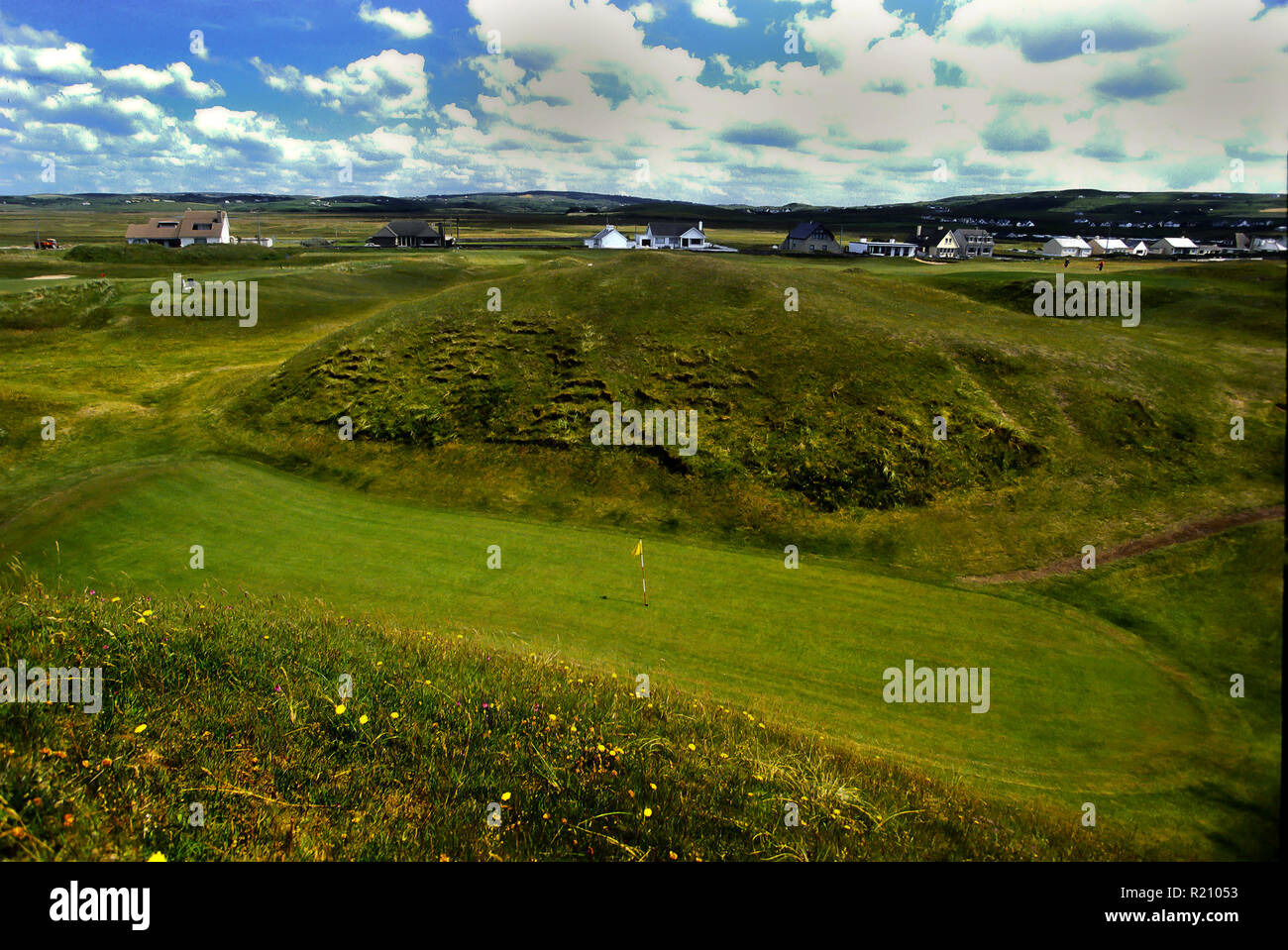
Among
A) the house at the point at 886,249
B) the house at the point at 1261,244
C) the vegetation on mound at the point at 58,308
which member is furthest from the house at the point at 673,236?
the house at the point at 1261,244

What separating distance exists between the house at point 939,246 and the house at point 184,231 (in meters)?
144

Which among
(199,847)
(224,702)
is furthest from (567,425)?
(199,847)

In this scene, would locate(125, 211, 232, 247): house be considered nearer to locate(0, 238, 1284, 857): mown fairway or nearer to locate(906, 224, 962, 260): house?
locate(0, 238, 1284, 857): mown fairway

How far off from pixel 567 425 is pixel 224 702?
23.5m

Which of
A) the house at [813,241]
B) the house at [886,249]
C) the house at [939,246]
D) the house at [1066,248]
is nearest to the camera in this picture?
the house at [1066,248]

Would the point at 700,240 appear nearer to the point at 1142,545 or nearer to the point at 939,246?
the point at 939,246

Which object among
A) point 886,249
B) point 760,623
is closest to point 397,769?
point 760,623

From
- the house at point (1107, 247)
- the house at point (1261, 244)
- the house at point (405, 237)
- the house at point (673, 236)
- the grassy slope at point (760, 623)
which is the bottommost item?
the grassy slope at point (760, 623)

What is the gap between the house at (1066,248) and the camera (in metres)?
120

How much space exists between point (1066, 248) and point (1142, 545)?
128 m

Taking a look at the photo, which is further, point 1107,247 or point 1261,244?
point 1107,247

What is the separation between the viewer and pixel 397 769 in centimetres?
625

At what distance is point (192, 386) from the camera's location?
38750 mm

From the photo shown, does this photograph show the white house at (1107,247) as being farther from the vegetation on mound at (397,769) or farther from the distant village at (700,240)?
the vegetation on mound at (397,769)
